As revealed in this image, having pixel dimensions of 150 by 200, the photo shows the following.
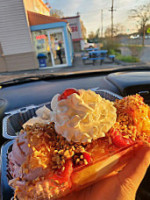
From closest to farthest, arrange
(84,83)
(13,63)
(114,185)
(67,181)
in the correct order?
(67,181)
(114,185)
(84,83)
(13,63)

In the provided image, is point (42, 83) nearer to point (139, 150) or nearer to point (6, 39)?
point (139, 150)

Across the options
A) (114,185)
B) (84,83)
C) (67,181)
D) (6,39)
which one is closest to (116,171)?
(114,185)

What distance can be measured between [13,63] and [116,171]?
44.2 feet

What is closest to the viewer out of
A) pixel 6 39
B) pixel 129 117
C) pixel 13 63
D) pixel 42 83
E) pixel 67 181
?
pixel 67 181

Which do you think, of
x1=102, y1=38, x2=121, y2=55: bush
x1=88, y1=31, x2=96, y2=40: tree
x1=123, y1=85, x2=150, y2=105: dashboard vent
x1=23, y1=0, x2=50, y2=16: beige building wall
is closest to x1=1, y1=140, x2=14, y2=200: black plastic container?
x1=123, y1=85, x2=150, y2=105: dashboard vent

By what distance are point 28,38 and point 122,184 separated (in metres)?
13.1

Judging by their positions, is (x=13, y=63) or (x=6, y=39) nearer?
(x=6, y=39)

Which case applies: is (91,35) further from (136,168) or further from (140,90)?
(136,168)

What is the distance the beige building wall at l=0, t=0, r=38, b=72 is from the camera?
36.8ft

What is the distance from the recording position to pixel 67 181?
0.70m

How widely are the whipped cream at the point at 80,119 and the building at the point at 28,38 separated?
40.6 feet

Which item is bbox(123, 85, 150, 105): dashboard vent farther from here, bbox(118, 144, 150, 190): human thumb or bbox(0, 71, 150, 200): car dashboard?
bbox(118, 144, 150, 190): human thumb

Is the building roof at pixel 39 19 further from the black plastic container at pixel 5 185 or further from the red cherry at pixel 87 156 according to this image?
the red cherry at pixel 87 156

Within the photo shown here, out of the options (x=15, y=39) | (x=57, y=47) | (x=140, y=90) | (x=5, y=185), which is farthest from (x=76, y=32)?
(x=5, y=185)
